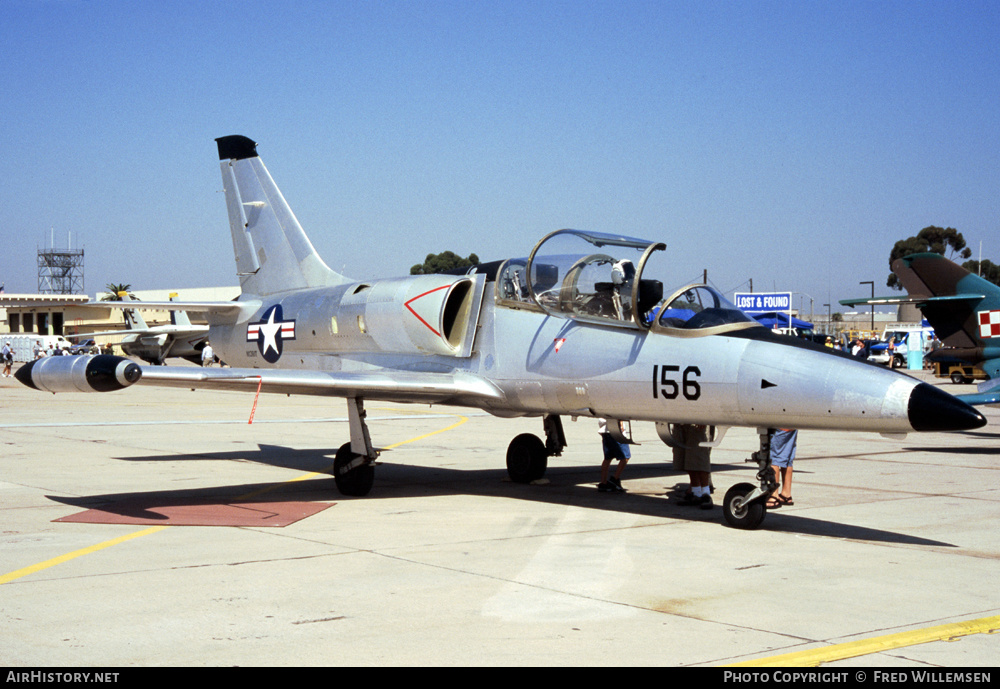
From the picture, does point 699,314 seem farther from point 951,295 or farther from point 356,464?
point 951,295

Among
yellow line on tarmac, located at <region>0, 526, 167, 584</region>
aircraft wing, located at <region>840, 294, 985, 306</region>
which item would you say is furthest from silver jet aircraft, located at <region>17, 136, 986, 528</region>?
aircraft wing, located at <region>840, 294, 985, 306</region>

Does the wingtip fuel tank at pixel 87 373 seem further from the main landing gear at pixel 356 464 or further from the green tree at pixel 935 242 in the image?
the green tree at pixel 935 242

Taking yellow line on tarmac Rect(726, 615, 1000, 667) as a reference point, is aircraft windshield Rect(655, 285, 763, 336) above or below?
above

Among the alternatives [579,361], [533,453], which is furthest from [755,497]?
[533,453]

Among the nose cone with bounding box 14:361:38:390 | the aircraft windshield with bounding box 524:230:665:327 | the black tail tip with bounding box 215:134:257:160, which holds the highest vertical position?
the black tail tip with bounding box 215:134:257:160

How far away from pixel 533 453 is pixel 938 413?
6.17m

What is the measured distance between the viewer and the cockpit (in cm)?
930

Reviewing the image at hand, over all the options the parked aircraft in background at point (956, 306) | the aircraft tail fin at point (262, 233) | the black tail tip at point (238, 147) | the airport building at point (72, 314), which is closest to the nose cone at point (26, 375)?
the aircraft tail fin at point (262, 233)

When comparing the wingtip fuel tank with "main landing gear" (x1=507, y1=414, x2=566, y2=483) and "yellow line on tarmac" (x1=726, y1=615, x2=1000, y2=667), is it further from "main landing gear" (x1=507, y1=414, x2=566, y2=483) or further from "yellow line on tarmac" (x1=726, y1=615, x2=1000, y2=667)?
"yellow line on tarmac" (x1=726, y1=615, x2=1000, y2=667)

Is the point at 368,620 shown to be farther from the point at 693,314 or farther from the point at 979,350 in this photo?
the point at 979,350

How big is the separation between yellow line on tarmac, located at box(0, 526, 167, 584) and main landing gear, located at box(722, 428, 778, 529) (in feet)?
18.6

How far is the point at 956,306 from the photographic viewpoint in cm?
1833

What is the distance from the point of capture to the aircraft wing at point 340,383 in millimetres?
10492

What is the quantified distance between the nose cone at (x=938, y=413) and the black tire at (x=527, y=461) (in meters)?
5.90
